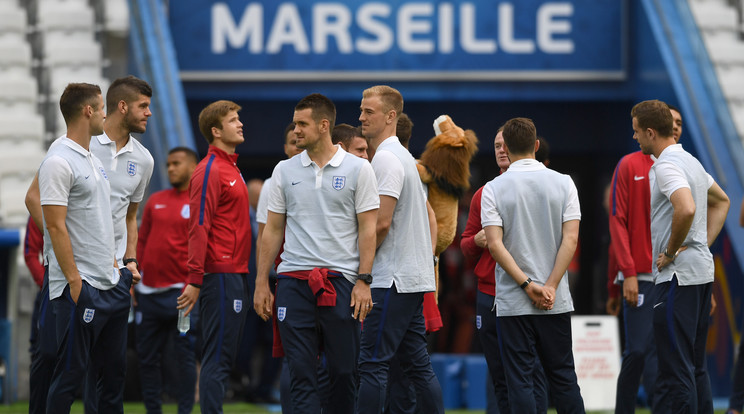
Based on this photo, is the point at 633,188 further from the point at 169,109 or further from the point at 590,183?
the point at 590,183

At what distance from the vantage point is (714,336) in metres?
11.2

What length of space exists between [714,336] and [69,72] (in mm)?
7327

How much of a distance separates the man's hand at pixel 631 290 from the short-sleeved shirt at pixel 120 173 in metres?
3.14

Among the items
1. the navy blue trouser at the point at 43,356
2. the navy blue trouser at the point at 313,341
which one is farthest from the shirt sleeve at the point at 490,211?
the navy blue trouser at the point at 43,356

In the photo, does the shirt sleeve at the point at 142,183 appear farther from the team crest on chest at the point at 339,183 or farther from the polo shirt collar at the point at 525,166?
the polo shirt collar at the point at 525,166

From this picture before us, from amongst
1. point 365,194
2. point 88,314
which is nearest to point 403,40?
point 365,194

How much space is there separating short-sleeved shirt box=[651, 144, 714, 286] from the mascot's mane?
1.18 meters

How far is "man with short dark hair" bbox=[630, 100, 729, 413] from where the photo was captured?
678 centimetres

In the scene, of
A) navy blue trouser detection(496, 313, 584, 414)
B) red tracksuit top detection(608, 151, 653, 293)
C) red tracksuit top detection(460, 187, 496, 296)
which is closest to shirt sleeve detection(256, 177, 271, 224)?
red tracksuit top detection(460, 187, 496, 296)

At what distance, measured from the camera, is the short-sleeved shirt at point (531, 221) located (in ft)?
21.5

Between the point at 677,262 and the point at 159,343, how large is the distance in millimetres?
3864

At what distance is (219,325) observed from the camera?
7.16 m

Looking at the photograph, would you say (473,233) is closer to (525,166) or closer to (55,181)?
(525,166)

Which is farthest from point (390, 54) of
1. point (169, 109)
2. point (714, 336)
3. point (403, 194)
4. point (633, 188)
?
point (403, 194)
